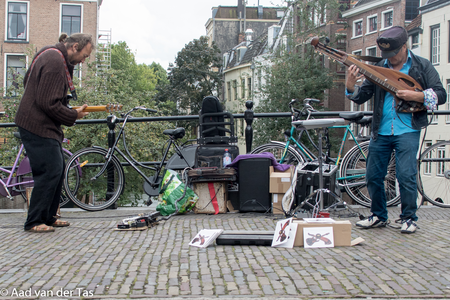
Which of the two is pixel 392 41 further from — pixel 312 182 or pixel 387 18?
pixel 387 18

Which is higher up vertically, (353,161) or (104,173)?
(353,161)

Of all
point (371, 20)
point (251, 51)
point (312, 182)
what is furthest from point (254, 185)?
point (251, 51)

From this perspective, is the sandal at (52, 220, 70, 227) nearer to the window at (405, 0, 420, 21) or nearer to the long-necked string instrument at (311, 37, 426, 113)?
the long-necked string instrument at (311, 37, 426, 113)

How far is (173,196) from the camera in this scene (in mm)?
6047

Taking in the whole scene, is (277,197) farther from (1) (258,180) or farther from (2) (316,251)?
(2) (316,251)

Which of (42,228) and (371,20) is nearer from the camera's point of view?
(42,228)

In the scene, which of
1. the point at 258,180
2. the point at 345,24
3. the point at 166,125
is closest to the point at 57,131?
the point at 258,180

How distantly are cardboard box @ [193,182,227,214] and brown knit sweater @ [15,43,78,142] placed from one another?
191 cm

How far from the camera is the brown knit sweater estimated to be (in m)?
4.84

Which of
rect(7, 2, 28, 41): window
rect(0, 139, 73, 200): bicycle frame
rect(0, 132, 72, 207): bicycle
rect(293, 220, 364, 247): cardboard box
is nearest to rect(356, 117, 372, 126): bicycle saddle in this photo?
rect(293, 220, 364, 247): cardboard box

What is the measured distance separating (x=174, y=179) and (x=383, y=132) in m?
2.61

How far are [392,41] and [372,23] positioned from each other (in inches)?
1300

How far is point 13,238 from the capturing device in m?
→ 4.78

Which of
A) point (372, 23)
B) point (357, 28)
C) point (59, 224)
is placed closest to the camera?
point (59, 224)
